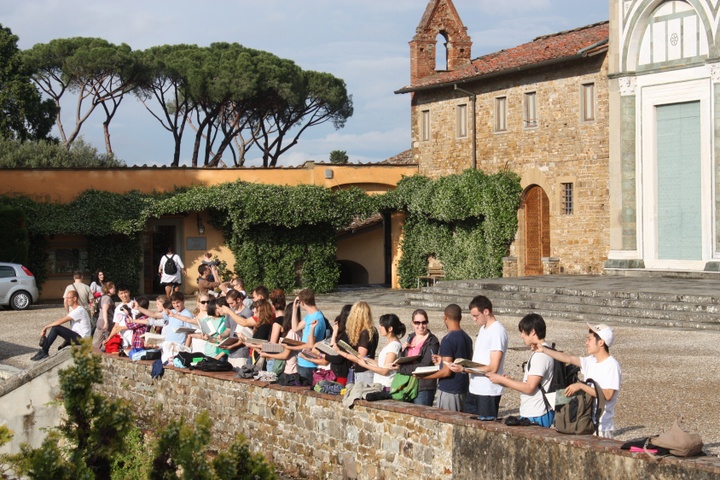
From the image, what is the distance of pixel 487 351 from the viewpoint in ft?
32.5

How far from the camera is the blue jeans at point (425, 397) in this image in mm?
10930

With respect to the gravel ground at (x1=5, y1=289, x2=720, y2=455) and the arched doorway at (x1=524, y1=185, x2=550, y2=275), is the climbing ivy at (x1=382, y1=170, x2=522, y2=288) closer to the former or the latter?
the arched doorway at (x1=524, y1=185, x2=550, y2=275)

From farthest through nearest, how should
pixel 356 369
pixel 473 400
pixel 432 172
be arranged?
pixel 432 172
pixel 356 369
pixel 473 400

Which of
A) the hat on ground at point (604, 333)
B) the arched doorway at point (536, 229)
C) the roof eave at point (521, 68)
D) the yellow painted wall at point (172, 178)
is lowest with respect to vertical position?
the hat on ground at point (604, 333)

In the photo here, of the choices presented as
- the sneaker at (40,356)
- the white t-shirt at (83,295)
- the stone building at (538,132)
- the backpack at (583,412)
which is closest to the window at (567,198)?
the stone building at (538,132)

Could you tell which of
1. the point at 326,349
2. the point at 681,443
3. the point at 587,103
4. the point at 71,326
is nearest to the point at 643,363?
the point at 326,349

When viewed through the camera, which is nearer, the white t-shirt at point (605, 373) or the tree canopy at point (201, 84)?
the white t-shirt at point (605, 373)

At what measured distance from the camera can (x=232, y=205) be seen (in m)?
30.6

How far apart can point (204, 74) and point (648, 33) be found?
1052 inches

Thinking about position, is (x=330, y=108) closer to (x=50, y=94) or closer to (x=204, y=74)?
(x=204, y=74)

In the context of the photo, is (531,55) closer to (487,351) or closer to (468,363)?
(487,351)

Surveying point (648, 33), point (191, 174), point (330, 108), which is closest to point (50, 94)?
point (330, 108)

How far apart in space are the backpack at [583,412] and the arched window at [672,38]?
1875 cm

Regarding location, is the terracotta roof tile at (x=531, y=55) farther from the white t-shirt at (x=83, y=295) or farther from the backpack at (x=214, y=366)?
the backpack at (x=214, y=366)
